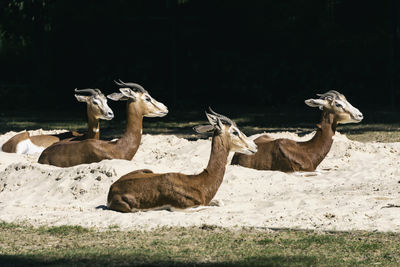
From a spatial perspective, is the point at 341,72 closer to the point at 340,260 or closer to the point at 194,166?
the point at 194,166

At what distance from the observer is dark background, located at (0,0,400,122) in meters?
24.0

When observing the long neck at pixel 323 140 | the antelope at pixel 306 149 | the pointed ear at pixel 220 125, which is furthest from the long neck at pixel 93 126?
the pointed ear at pixel 220 125

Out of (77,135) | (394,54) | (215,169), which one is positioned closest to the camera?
(215,169)

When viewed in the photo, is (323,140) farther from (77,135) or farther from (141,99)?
(77,135)

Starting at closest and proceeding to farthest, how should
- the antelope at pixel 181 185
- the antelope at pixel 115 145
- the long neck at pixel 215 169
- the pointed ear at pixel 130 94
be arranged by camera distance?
1. the antelope at pixel 181 185
2. the long neck at pixel 215 169
3. the antelope at pixel 115 145
4. the pointed ear at pixel 130 94

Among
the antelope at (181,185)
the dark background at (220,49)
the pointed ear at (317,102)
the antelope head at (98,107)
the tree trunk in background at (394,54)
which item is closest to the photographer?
the antelope at (181,185)

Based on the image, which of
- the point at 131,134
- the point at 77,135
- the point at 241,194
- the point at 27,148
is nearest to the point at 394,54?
the point at 77,135

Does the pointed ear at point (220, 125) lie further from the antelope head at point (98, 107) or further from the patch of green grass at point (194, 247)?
the antelope head at point (98, 107)

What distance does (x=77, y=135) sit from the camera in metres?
13.6

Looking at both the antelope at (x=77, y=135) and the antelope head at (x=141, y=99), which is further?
the antelope at (x=77, y=135)

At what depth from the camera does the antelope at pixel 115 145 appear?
38.1 ft

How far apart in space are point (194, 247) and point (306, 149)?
5.37 m

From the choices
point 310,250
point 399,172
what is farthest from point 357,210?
point 399,172

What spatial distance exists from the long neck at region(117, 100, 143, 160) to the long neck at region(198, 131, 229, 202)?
3.18 metres
